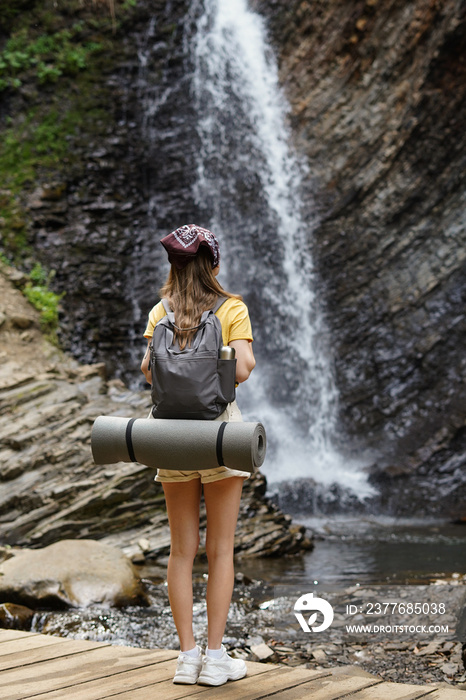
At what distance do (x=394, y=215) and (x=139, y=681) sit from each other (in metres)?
10.2

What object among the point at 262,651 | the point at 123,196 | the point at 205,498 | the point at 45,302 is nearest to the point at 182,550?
the point at 205,498

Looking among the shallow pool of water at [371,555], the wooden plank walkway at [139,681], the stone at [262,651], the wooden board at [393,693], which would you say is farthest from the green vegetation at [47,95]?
the wooden board at [393,693]

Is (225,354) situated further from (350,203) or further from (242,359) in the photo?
(350,203)

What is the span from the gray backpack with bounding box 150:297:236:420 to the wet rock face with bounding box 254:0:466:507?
28.4 feet

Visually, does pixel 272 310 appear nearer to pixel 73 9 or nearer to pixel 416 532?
pixel 416 532

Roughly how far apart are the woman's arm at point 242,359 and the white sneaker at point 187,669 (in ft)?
3.66

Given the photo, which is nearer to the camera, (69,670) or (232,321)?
(232,321)

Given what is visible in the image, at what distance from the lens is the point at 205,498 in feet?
8.68

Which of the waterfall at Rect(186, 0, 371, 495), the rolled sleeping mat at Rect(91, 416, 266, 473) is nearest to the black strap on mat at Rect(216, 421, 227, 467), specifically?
the rolled sleeping mat at Rect(91, 416, 266, 473)

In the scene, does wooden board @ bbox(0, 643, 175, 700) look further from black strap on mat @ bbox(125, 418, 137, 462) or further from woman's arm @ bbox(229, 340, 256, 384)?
woman's arm @ bbox(229, 340, 256, 384)

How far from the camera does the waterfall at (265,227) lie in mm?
11156

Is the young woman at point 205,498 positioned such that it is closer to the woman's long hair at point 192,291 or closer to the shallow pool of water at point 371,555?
the woman's long hair at point 192,291

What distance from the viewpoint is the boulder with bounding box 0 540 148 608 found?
500 cm

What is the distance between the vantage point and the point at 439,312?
11266 mm
